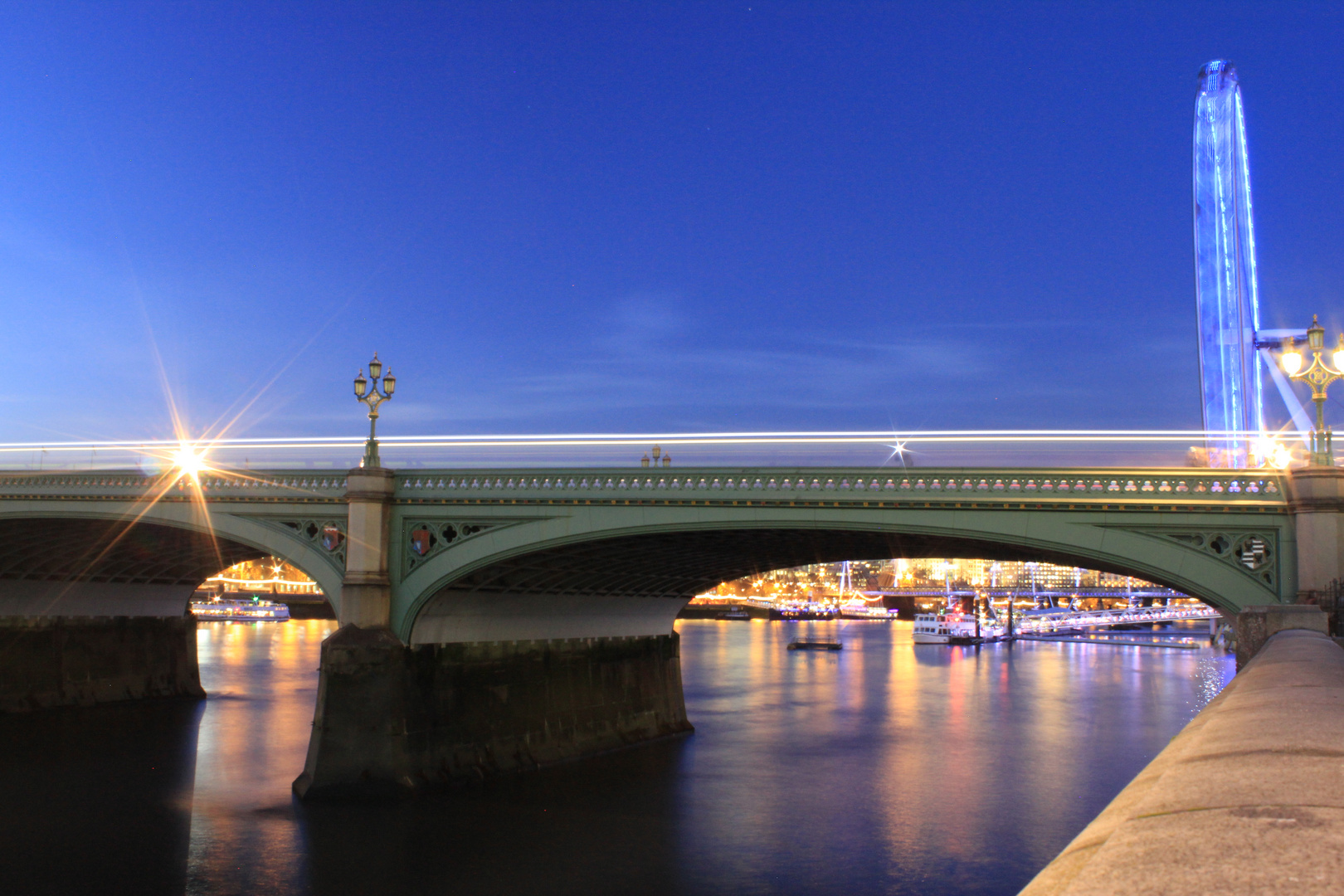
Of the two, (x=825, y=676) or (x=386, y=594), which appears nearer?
(x=386, y=594)

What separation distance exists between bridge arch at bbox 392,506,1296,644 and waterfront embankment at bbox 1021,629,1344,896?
63.5ft

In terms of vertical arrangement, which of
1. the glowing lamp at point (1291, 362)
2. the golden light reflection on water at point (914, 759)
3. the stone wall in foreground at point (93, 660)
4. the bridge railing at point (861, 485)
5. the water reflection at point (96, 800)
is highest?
the glowing lamp at point (1291, 362)

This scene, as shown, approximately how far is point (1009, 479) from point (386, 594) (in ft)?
49.9

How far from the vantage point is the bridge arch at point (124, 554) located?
31562mm

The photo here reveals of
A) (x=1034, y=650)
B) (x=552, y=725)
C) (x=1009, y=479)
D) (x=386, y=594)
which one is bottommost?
(x=1034, y=650)

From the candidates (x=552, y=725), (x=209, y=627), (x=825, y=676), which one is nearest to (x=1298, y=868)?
(x=552, y=725)

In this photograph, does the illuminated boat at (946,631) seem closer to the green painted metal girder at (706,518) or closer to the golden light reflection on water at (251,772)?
the golden light reflection on water at (251,772)

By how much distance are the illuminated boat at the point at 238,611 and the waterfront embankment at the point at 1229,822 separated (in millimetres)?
147372

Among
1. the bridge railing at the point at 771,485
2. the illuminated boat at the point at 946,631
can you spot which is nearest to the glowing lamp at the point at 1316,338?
the bridge railing at the point at 771,485

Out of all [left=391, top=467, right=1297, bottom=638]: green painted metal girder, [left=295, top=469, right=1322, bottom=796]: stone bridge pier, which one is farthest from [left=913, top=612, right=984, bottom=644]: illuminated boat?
[left=391, top=467, right=1297, bottom=638]: green painted metal girder

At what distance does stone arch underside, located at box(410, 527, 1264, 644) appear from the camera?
91.2ft

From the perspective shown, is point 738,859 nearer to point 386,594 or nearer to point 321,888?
point 321,888

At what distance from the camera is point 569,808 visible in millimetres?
29219

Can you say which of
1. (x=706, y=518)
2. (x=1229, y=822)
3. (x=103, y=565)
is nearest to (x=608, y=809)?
(x=706, y=518)
